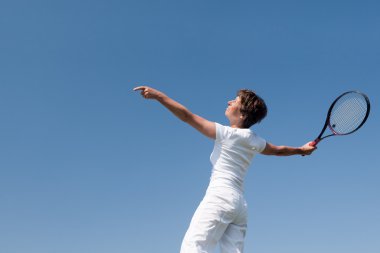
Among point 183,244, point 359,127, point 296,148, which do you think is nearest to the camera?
point 183,244

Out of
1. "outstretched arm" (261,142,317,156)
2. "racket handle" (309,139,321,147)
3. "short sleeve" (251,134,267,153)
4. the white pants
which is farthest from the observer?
"racket handle" (309,139,321,147)

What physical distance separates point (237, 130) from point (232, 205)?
104 cm

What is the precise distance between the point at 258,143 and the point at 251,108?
52cm

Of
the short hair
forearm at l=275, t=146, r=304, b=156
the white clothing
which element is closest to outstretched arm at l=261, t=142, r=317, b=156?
forearm at l=275, t=146, r=304, b=156

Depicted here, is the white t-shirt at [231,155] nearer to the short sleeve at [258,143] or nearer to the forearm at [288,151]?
the short sleeve at [258,143]

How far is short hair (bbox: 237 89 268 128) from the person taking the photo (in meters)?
7.47

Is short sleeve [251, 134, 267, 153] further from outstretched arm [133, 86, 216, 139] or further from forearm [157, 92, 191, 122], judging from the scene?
forearm [157, 92, 191, 122]

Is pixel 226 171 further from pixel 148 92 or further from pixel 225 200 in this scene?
pixel 148 92

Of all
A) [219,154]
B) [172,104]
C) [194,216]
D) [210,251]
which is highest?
[172,104]

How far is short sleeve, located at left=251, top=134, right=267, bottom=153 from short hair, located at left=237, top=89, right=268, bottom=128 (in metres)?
0.26

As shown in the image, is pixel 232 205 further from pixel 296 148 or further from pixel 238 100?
pixel 296 148

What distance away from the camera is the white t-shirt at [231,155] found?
701cm

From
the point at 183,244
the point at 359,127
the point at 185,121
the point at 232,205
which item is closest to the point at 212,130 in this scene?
the point at 185,121

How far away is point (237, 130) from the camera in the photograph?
7.16 metres
